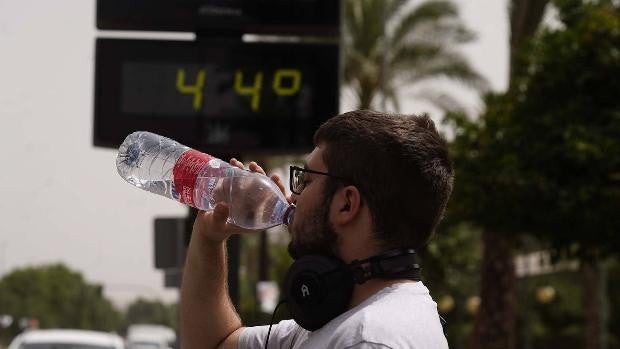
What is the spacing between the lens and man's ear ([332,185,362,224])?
10.3ft

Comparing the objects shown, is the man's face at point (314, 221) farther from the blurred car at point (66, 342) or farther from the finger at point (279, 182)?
the blurred car at point (66, 342)

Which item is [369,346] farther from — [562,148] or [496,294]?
[496,294]

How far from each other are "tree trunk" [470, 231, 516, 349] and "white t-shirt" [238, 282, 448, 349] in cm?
2214

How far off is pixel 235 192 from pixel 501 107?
19.6 m

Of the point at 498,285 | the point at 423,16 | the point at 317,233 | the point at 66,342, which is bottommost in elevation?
the point at 498,285

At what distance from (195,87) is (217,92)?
12 centimetres

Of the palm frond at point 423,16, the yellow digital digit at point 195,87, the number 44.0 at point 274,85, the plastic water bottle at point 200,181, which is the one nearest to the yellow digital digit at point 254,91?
the number 44.0 at point 274,85

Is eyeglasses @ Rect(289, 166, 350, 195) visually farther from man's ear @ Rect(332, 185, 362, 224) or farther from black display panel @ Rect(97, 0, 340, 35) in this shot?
black display panel @ Rect(97, 0, 340, 35)

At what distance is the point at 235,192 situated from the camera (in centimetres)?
339

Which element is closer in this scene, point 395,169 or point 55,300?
point 395,169

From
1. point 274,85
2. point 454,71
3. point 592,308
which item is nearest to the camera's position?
point 274,85

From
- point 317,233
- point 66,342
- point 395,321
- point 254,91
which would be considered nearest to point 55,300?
point 66,342

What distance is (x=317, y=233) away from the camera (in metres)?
3.18

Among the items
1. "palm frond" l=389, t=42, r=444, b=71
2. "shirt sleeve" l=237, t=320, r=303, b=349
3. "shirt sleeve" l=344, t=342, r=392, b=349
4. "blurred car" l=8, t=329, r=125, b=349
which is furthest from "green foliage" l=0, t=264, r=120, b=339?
"shirt sleeve" l=344, t=342, r=392, b=349
